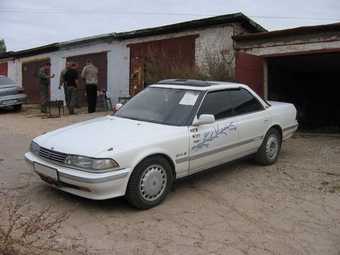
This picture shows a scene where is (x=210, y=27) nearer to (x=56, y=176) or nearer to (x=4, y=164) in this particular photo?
(x=4, y=164)

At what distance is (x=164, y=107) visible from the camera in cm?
479

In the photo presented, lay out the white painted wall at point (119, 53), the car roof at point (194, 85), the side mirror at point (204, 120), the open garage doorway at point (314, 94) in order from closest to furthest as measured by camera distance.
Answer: the side mirror at point (204, 120)
the car roof at point (194, 85)
the white painted wall at point (119, 53)
the open garage doorway at point (314, 94)

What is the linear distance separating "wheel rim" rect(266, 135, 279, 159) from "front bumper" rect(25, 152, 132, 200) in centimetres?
291

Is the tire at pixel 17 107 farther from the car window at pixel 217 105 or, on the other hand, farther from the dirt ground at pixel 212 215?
the car window at pixel 217 105

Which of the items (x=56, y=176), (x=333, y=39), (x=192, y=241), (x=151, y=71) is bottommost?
(x=192, y=241)

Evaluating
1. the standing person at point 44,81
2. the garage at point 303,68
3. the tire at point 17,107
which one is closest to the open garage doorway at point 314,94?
the garage at point 303,68

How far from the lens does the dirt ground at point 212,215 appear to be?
3.24 metres

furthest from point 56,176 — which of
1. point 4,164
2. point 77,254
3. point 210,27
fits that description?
point 210,27

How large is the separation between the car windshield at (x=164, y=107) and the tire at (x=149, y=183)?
0.64 meters

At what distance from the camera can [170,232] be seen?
3498 millimetres

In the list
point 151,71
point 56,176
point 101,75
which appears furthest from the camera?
point 101,75

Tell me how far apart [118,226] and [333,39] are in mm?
8416

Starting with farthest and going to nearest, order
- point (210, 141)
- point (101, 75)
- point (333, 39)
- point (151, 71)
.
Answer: point (101, 75)
point (151, 71)
point (333, 39)
point (210, 141)

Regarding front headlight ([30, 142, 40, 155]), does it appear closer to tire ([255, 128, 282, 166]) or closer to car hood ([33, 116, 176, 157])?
car hood ([33, 116, 176, 157])
